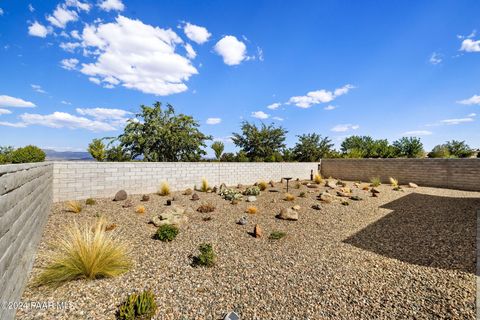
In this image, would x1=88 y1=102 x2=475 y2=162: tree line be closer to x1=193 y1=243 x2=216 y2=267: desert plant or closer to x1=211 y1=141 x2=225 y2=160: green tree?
x1=211 y1=141 x2=225 y2=160: green tree

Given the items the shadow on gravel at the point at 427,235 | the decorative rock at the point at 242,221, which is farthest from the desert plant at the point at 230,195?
the shadow on gravel at the point at 427,235

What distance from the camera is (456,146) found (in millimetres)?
29516

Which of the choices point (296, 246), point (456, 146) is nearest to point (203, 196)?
point (296, 246)

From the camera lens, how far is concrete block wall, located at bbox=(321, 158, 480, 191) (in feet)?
40.6

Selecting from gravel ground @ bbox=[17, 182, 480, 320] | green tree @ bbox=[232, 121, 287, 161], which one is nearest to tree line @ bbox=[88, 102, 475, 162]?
green tree @ bbox=[232, 121, 287, 161]

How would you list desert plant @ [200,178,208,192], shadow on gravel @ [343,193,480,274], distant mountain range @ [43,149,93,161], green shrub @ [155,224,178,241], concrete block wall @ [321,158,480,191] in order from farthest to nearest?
concrete block wall @ [321,158,480,191] < desert plant @ [200,178,208,192] < distant mountain range @ [43,149,93,161] < green shrub @ [155,224,178,241] < shadow on gravel @ [343,193,480,274]

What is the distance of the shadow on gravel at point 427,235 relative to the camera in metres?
4.59

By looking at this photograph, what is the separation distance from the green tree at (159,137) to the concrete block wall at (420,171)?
39.8 feet

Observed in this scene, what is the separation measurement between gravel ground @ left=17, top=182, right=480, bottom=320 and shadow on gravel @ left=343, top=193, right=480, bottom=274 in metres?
0.02

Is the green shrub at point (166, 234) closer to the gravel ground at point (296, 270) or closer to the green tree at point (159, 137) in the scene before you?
the gravel ground at point (296, 270)

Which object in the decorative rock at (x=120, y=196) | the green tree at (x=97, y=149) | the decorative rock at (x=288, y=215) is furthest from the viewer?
the green tree at (x=97, y=149)

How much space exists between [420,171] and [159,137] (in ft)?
56.5

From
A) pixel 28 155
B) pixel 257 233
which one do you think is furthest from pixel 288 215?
pixel 28 155

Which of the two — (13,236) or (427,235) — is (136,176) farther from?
(427,235)
